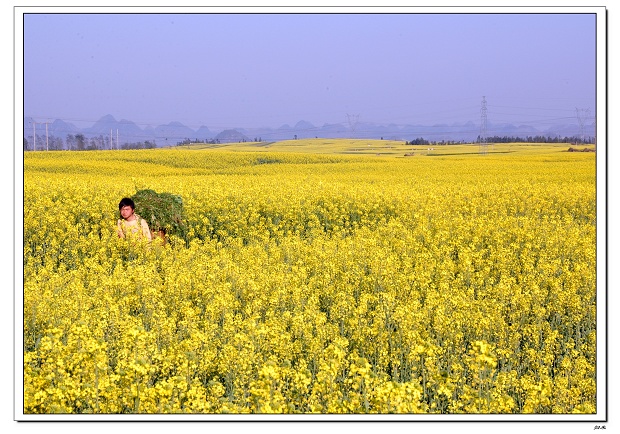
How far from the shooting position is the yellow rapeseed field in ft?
16.1

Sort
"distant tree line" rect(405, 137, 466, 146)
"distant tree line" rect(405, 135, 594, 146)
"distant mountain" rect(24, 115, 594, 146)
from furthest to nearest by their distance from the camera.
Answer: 1. "distant tree line" rect(405, 137, 466, 146)
2. "distant tree line" rect(405, 135, 594, 146)
3. "distant mountain" rect(24, 115, 594, 146)

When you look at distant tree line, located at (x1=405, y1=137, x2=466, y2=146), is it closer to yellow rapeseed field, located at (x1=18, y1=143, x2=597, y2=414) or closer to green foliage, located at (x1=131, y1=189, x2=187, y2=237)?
yellow rapeseed field, located at (x1=18, y1=143, x2=597, y2=414)

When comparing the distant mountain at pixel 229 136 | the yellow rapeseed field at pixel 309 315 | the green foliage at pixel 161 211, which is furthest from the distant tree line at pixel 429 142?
the green foliage at pixel 161 211

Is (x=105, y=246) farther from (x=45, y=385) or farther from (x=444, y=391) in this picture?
(x=444, y=391)

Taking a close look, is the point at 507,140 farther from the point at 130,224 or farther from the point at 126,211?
the point at 126,211

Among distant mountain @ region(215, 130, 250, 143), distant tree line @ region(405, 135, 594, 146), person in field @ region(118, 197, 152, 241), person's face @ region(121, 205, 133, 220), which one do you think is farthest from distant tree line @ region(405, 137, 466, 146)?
person's face @ region(121, 205, 133, 220)

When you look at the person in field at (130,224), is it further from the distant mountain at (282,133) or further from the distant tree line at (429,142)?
the distant tree line at (429,142)

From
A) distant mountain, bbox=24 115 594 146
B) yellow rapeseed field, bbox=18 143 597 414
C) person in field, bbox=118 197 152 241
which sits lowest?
yellow rapeseed field, bbox=18 143 597 414

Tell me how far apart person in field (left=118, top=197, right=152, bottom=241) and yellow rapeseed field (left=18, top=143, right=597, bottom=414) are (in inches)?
6.7

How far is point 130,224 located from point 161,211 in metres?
1.17

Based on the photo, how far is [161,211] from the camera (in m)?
10.8

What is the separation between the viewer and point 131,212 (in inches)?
369

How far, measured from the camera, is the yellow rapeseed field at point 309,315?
4910mm

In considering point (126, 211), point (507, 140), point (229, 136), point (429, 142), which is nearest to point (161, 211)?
point (126, 211)
